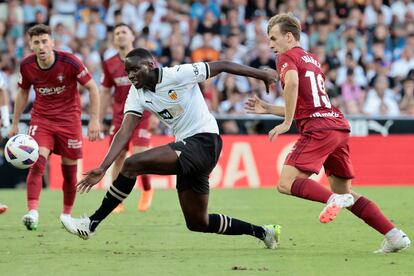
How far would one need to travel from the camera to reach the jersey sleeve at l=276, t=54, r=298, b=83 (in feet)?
29.2

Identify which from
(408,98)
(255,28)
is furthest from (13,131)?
(255,28)

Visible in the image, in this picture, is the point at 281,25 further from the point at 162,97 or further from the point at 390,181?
the point at 390,181

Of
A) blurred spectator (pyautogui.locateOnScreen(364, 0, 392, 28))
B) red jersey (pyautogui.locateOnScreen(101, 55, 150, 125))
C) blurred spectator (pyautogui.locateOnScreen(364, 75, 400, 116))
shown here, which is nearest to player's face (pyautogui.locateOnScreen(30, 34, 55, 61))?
red jersey (pyautogui.locateOnScreen(101, 55, 150, 125))

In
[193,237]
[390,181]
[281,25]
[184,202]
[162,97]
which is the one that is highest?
[281,25]

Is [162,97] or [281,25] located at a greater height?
[281,25]

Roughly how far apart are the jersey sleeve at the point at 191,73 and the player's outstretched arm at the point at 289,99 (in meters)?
0.75

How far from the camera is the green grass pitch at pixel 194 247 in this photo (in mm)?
8086

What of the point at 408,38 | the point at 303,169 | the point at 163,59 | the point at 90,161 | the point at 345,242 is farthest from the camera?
the point at 408,38

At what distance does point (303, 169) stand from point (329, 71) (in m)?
13.5

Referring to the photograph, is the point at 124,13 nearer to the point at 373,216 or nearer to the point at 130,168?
the point at 130,168

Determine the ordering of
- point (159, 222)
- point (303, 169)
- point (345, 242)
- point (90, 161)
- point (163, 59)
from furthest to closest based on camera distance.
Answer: point (163, 59), point (90, 161), point (159, 222), point (345, 242), point (303, 169)

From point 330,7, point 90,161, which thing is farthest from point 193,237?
point 330,7

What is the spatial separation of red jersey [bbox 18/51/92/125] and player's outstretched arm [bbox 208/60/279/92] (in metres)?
3.01

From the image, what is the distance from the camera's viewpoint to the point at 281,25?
9.21 m
